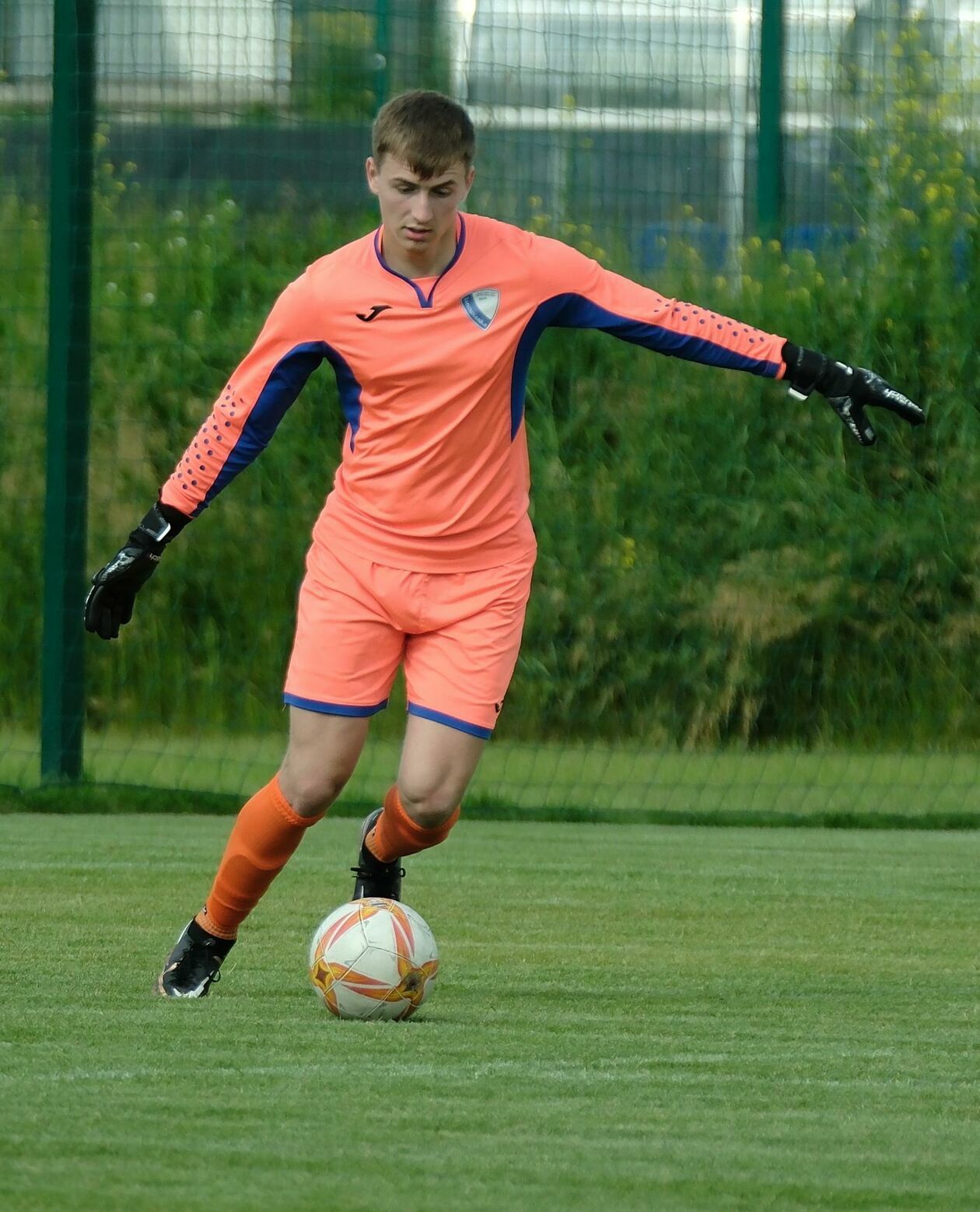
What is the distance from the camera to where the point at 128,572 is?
5148 mm

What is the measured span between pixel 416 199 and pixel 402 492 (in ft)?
2.05

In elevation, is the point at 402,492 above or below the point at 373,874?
above

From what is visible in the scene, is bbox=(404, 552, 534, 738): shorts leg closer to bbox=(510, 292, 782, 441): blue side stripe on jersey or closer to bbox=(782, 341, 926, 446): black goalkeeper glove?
bbox=(510, 292, 782, 441): blue side stripe on jersey

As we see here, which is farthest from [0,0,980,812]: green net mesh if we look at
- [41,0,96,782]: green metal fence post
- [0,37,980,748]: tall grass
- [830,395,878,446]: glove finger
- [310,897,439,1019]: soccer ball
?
[310,897,439,1019]: soccer ball

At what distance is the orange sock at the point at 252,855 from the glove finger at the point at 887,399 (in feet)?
4.94

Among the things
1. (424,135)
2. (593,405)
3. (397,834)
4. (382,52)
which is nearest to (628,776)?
(593,405)

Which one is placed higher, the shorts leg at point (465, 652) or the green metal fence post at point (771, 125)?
the green metal fence post at point (771, 125)

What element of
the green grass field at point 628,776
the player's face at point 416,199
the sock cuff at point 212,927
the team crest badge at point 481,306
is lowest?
the green grass field at point 628,776

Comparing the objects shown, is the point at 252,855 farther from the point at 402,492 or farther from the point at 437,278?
the point at 437,278

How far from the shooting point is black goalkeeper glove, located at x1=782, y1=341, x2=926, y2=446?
5184 mm

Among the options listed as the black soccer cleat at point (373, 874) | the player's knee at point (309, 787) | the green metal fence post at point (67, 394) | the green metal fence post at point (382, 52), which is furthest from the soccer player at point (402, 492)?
the green metal fence post at point (382, 52)

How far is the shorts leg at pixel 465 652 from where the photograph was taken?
16.8 feet

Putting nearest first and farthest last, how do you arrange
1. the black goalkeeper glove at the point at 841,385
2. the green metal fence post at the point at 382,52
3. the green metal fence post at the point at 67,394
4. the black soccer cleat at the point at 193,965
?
the black soccer cleat at the point at 193,965 < the black goalkeeper glove at the point at 841,385 < the green metal fence post at the point at 67,394 < the green metal fence post at the point at 382,52

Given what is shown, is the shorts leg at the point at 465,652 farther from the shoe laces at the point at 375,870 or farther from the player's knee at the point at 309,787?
the shoe laces at the point at 375,870
